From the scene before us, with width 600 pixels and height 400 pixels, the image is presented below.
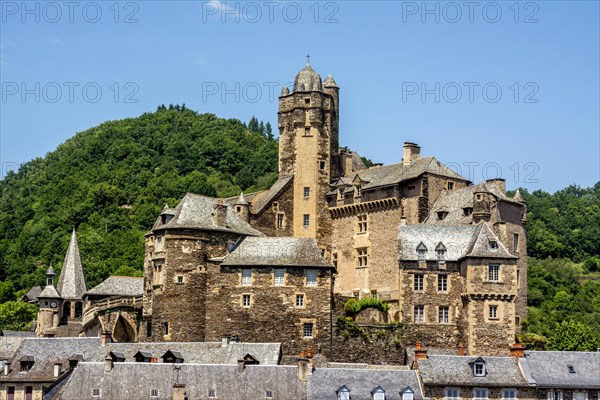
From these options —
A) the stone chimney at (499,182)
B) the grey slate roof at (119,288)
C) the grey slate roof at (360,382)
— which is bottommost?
the grey slate roof at (360,382)

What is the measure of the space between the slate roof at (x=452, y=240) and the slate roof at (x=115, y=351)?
12.9m

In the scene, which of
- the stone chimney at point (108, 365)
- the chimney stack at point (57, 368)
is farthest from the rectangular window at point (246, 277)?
the stone chimney at point (108, 365)

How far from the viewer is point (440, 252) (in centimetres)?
7244

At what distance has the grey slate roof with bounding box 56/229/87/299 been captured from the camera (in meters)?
90.8

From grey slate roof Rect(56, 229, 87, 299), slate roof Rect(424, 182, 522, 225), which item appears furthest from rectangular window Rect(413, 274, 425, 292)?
grey slate roof Rect(56, 229, 87, 299)

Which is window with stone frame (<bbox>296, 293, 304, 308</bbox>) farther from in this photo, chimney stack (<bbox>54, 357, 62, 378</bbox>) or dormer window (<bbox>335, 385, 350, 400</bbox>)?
chimney stack (<bbox>54, 357, 62, 378</bbox>)

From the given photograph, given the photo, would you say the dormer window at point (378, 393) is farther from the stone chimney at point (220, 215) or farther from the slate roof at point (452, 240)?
the stone chimney at point (220, 215)

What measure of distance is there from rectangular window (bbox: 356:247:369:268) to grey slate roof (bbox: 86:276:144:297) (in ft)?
58.1

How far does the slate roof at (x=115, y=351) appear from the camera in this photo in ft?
213

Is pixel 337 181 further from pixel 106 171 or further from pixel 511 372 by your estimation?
pixel 106 171

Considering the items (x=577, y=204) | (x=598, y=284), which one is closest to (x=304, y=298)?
(x=598, y=284)

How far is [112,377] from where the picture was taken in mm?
59188

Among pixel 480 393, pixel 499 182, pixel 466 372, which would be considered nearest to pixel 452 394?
pixel 480 393

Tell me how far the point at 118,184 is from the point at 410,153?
74.0 m
